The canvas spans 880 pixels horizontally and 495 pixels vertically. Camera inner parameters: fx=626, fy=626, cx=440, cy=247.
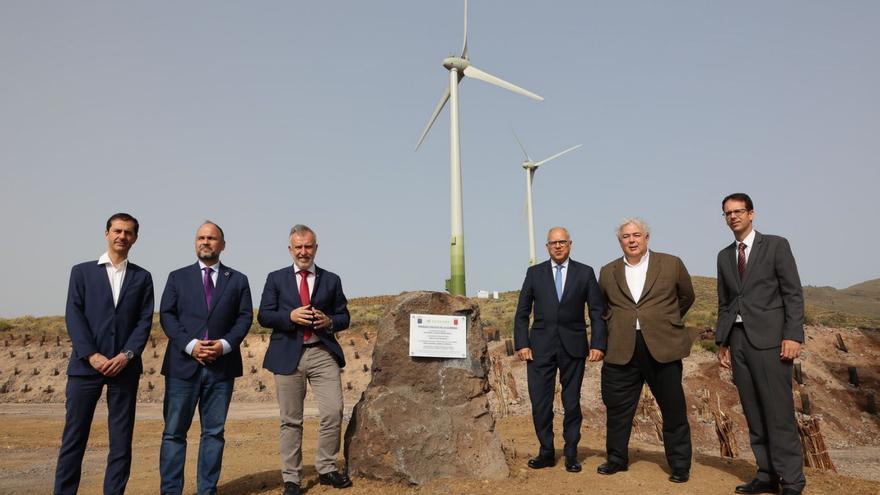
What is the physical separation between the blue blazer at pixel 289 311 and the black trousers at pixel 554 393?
6.86 feet

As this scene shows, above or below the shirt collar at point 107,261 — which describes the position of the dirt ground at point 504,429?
below

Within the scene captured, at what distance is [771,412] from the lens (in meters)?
5.77

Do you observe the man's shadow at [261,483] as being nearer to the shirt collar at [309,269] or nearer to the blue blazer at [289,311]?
the blue blazer at [289,311]

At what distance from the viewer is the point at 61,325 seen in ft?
118

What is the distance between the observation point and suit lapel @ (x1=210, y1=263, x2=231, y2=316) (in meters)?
5.82

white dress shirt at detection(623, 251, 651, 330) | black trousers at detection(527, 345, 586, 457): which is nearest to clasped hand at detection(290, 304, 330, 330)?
black trousers at detection(527, 345, 586, 457)

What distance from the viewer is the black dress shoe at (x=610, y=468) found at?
651 centimetres

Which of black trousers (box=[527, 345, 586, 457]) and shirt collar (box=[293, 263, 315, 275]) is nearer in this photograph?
shirt collar (box=[293, 263, 315, 275])

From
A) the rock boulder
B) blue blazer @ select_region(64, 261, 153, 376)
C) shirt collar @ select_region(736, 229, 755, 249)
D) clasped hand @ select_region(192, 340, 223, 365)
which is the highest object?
shirt collar @ select_region(736, 229, 755, 249)

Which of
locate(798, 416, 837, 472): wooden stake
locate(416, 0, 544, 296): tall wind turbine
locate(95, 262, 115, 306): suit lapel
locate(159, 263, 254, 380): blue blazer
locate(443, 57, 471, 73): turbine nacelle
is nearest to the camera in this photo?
locate(95, 262, 115, 306): suit lapel

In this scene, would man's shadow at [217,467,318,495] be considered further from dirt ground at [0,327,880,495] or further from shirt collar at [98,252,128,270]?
shirt collar at [98,252,128,270]

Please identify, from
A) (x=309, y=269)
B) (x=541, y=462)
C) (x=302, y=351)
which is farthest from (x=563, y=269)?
(x=302, y=351)

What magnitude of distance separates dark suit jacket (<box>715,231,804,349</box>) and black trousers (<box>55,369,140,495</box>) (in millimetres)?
5556

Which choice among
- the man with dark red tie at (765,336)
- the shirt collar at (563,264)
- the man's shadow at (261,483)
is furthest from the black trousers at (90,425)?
the man with dark red tie at (765,336)
